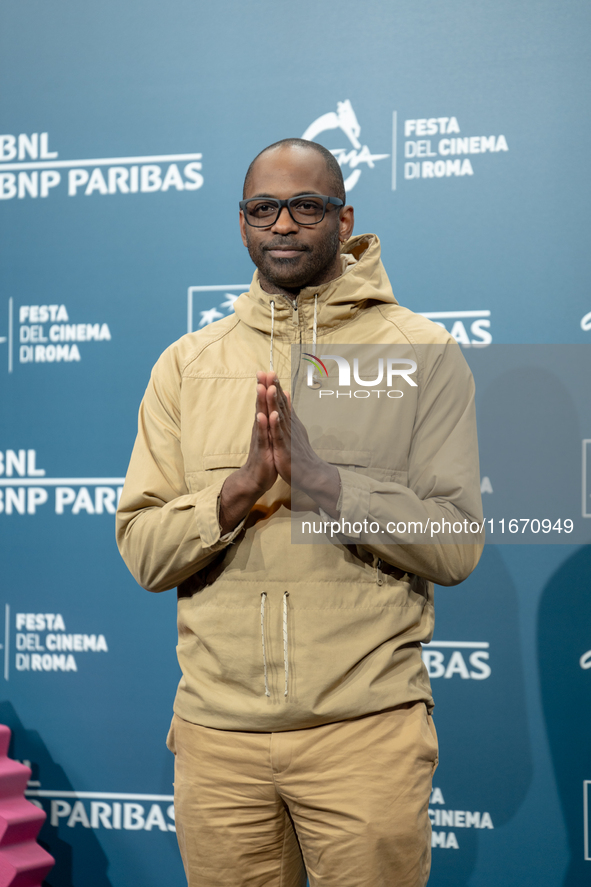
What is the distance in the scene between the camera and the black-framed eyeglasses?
138 cm

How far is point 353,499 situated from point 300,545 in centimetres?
14

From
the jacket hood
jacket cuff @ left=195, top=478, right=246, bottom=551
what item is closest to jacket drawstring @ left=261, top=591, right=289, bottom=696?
jacket cuff @ left=195, top=478, right=246, bottom=551

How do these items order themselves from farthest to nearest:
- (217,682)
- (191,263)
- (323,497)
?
Result: (191,263) < (217,682) < (323,497)

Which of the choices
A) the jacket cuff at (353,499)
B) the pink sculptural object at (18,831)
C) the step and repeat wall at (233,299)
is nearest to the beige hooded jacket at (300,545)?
the jacket cuff at (353,499)

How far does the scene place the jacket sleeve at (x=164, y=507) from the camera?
130 centimetres

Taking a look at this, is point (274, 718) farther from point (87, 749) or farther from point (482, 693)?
point (87, 749)

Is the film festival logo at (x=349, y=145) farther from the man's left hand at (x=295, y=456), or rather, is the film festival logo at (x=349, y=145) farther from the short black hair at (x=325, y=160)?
the man's left hand at (x=295, y=456)

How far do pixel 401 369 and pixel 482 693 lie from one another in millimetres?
1055

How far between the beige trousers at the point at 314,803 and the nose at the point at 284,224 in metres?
0.80

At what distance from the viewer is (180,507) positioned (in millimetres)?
1336

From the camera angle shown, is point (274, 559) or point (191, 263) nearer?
point (274, 559)

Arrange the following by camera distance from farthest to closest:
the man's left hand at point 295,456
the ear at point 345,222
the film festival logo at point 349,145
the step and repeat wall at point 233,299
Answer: the film festival logo at point 349,145, the step and repeat wall at point 233,299, the ear at point 345,222, the man's left hand at point 295,456

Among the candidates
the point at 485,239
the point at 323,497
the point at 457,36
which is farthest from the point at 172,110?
the point at 323,497

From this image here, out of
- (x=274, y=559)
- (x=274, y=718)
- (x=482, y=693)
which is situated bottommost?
(x=482, y=693)
